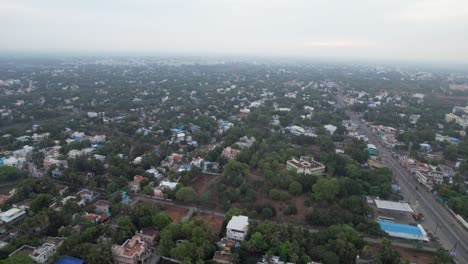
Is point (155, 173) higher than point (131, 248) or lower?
higher

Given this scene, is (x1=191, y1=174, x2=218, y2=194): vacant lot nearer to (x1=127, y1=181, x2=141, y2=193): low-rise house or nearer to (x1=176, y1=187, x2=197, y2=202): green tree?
(x1=176, y1=187, x2=197, y2=202): green tree

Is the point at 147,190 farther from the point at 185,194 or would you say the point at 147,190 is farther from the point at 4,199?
the point at 4,199

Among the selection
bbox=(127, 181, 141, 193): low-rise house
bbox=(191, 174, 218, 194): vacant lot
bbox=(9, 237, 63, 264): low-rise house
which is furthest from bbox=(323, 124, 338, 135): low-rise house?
bbox=(9, 237, 63, 264): low-rise house

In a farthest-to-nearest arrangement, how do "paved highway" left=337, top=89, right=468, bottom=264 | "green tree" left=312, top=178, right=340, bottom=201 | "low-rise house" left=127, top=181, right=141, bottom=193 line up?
"low-rise house" left=127, top=181, right=141, bottom=193
"green tree" left=312, top=178, right=340, bottom=201
"paved highway" left=337, top=89, right=468, bottom=264

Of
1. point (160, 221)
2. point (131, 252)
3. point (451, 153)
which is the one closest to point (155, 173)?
point (160, 221)

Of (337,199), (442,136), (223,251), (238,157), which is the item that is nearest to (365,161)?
(337,199)
